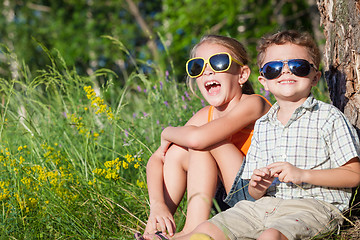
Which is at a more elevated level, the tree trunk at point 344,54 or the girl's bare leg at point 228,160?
the tree trunk at point 344,54

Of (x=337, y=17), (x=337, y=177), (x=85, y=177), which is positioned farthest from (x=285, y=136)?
(x=85, y=177)

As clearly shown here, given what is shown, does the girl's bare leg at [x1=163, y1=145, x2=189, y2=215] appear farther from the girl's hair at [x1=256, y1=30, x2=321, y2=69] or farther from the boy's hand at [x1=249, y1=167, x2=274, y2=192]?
the girl's hair at [x1=256, y1=30, x2=321, y2=69]

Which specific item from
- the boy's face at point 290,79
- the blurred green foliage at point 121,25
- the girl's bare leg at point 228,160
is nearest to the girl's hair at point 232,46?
the boy's face at point 290,79

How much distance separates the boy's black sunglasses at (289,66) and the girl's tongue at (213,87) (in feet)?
1.29

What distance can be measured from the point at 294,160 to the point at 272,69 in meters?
0.41

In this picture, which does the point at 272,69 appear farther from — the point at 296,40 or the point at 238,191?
the point at 238,191

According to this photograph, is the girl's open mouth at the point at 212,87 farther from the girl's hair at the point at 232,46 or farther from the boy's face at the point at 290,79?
the boy's face at the point at 290,79

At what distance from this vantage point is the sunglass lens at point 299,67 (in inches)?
75.4

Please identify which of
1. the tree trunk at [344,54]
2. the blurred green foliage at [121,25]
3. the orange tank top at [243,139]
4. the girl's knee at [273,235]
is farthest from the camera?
the blurred green foliage at [121,25]

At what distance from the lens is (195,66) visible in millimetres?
2377

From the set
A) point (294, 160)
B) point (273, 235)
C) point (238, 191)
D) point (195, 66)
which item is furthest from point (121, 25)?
point (273, 235)

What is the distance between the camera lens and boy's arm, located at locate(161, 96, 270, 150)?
2.15 m

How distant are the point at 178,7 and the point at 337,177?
831 cm

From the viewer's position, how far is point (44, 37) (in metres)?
12.6
